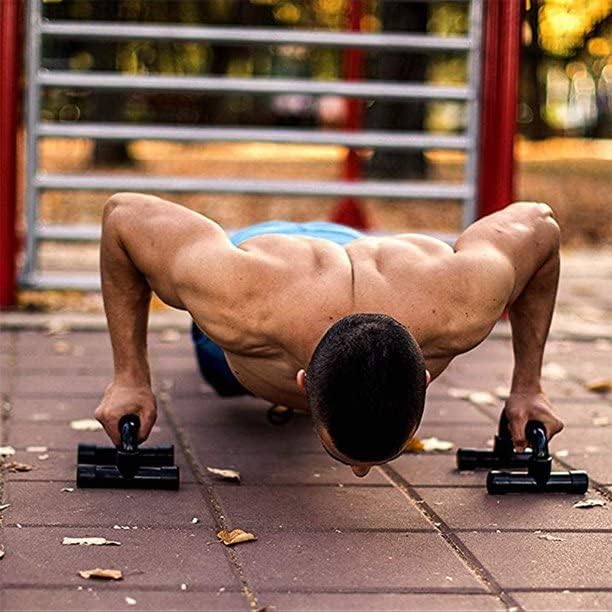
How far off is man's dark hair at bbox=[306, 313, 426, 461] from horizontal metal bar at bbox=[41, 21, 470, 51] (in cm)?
430

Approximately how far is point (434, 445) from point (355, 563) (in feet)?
4.32

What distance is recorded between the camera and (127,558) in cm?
315

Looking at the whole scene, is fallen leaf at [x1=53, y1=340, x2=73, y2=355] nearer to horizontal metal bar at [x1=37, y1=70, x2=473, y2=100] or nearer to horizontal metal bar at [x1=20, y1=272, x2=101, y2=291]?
horizontal metal bar at [x1=20, y1=272, x2=101, y2=291]

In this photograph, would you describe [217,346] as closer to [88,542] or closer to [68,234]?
[88,542]

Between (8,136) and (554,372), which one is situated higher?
(8,136)

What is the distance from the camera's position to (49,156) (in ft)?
65.0

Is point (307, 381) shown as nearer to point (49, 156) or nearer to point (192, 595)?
point (192, 595)

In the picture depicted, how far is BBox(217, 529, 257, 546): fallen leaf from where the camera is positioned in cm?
330

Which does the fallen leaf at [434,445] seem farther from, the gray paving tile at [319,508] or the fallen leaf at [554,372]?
the fallen leaf at [554,372]

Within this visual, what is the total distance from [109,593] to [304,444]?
5.30 feet

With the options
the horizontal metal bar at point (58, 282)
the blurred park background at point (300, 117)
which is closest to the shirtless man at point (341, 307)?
the horizontal metal bar at point (58, 282)

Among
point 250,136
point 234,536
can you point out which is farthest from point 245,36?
point 234,536

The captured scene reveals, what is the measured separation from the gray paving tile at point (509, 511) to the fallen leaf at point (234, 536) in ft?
1.79

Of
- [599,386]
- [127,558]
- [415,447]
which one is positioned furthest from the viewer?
[599,386]
